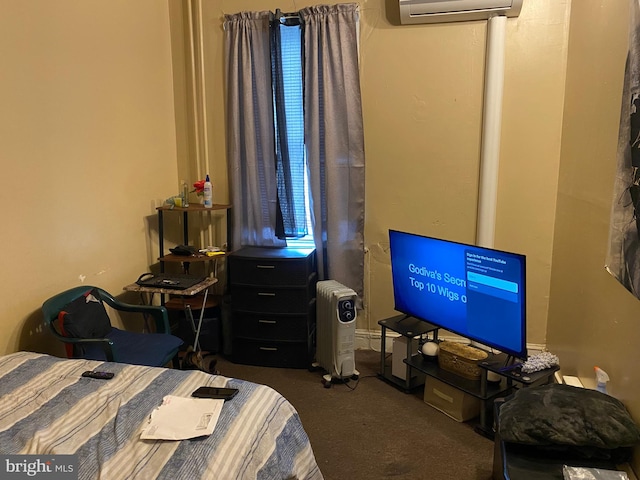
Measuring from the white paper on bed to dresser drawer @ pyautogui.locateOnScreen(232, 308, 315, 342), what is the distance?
1591mm

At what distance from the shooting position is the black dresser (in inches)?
135

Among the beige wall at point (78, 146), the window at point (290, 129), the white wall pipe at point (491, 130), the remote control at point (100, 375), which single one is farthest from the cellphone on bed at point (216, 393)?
the white wall pipe at point (491, 130)

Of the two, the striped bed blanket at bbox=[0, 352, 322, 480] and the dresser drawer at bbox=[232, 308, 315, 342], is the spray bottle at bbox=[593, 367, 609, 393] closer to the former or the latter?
the striped bed blanket at bbox=[0, 352, 322, 480]

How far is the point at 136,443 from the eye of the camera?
163 centimetres

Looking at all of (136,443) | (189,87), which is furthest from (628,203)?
(189,87)

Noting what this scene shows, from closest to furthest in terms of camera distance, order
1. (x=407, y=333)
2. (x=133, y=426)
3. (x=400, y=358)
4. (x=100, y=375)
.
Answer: (x=133, y=426) → (x=100, y=375) → (x=407, y=333) → (x=400, y=358)

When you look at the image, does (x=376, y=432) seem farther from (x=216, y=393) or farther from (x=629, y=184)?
(x=629, y=184)

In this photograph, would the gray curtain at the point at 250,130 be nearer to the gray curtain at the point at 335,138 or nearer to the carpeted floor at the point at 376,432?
the gray curtain at the point at 335,138

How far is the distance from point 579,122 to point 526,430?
1803 millimetres

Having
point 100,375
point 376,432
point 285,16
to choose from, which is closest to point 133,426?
point 100,375

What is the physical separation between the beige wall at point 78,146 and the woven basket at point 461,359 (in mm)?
2129

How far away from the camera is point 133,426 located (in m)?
1.72

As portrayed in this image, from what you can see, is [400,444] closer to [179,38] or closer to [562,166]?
[562,166]

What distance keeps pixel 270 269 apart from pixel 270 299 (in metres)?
0.21
